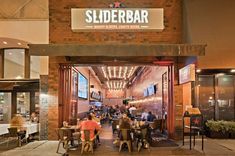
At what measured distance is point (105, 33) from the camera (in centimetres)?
1462

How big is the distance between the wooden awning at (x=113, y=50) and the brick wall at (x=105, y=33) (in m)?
2.78

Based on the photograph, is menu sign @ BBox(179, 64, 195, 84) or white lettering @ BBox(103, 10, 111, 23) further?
white lettering @ BBox(103, 10, 111, 23)

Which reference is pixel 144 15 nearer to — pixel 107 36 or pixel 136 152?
pixel 107 36

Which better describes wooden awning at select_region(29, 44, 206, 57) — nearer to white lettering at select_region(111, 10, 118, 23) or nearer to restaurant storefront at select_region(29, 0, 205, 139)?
restaurant storefront at select_region(29, 0, 205, 139)

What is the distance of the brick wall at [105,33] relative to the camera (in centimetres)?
1463

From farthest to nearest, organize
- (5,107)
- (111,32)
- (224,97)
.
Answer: (5,107), (224,97), (111,32)

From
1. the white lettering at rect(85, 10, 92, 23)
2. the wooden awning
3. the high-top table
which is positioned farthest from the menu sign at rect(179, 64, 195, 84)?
the high-top table

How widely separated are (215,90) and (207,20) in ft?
12.3

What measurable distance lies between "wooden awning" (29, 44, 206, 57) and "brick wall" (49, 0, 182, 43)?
2784 mm

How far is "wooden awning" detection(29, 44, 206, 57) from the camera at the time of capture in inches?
463

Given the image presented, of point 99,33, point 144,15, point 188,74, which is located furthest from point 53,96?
point 188,74

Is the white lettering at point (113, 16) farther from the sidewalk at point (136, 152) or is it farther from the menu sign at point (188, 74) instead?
the sidewalk at point (136, 152)

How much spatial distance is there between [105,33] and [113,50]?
294cm

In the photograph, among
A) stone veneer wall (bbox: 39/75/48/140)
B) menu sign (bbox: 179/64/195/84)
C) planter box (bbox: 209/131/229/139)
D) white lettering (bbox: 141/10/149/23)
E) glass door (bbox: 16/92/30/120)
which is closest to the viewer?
menu sign (bbox: 179/64/195/84)
